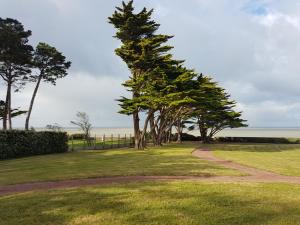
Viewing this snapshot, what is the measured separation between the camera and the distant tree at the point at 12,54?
38219mm

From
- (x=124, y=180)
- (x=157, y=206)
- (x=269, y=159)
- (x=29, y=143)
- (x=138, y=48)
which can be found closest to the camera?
(x=157, y=206)

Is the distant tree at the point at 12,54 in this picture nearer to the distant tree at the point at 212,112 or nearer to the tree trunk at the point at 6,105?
the tree trunk at the point at 6,105

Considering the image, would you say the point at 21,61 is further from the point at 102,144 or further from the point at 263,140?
the point at 263,140

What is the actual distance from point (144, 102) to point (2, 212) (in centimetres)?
2815

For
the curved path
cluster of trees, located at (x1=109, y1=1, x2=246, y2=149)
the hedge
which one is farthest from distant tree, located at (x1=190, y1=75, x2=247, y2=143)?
the curved path

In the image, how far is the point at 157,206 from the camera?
961 cm

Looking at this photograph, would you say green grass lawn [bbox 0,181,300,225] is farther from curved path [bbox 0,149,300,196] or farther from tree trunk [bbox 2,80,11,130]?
tree trunk [bbox 2,80,11,130]

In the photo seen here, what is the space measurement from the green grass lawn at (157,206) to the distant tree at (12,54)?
28973 millimetres

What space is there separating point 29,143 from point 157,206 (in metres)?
22.6

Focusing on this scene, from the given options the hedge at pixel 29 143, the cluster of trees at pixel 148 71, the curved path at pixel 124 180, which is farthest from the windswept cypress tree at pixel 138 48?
the curved path at pixel 124 180

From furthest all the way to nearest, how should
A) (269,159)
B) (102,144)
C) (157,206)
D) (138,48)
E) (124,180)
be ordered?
(102,144) < (138,48) < (269,159) < (124,180) < (157,206)

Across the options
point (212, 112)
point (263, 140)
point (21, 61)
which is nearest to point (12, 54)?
point (21, 61)

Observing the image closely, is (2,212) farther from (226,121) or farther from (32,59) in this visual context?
(226,121)

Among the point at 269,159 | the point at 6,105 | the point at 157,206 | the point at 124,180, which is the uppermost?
the point at 6,105
